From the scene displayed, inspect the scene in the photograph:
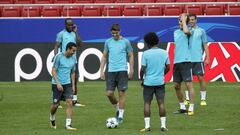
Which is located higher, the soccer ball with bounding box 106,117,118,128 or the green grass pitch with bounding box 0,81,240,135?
the soccer ball with bounding box 106,117,118,128

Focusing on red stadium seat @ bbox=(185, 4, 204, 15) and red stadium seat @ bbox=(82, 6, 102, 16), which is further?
red stadium seat @ bbox=(82, 6, 102, 16)

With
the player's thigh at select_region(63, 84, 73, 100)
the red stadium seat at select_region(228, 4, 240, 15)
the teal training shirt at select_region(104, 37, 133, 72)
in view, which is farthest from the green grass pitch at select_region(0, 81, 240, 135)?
the red stadium seat at select_region(228, 4, 240, 15)

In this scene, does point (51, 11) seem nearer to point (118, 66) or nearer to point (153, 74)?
point (118, 66)

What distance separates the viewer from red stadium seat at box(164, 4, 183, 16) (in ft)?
89.2

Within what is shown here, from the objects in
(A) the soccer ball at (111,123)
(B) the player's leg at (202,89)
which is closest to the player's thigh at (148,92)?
(A) the soccer ball at (111,123)

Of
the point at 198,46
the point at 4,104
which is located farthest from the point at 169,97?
the point at 4,104

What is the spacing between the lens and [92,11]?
1093 inches

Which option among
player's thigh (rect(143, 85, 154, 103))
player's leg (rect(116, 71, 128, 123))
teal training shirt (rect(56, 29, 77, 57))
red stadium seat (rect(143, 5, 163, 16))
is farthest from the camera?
red stadium seat (rect(143, 5, 163, 16))

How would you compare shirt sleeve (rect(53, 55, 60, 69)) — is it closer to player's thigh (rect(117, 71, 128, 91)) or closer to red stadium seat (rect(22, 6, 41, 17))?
player's thigh (rect(117, 71, 128, 91))

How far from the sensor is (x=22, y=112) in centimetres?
1769

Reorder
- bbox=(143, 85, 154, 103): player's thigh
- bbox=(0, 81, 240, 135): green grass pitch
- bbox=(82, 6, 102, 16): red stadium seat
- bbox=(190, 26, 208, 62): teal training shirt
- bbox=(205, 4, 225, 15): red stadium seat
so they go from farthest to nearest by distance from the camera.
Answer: bbox=(82, 6, 102, 16): red stadium seat, bbox=(205, 4, 225, 15): red stadium seat, bbox=(190, 26, 208, 62): teal training shirt, bbox=(0, 81, 240, 135): green grass pitch, bbox=(143, 85, 154, 103): player's thigh

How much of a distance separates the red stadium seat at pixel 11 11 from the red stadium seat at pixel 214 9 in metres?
7.00

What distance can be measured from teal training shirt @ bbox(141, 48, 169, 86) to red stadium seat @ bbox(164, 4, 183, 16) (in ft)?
43.4

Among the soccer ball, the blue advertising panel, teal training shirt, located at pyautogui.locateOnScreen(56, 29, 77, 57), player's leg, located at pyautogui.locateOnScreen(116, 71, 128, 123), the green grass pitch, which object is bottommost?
the green grass pitch
